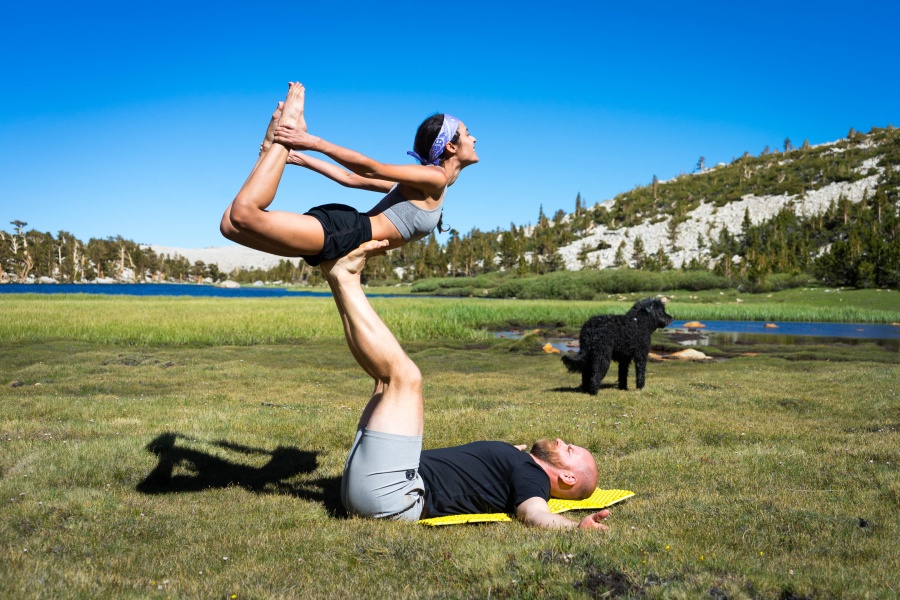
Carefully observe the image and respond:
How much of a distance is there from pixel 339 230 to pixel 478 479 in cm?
270

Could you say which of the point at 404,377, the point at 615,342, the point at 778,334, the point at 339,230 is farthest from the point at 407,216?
the point at 778,334

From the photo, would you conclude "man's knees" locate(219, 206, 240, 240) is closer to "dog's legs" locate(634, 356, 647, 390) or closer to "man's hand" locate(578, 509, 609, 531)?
"man's hand" locate(578, 509, 609, 531)

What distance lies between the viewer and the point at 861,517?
18.7ft

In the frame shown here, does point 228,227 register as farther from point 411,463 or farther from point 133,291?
point 133,291

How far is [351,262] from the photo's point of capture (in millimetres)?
6070

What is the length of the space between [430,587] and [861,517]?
13.4ft

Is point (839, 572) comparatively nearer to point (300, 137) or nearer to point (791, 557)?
point (791, 557)

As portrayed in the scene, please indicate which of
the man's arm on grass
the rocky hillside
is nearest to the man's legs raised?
the man's arm on grass

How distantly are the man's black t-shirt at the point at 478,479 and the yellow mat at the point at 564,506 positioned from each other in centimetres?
17

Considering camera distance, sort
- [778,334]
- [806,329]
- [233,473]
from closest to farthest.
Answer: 1. [233,473]
2. [778,334]
3. [806,329]

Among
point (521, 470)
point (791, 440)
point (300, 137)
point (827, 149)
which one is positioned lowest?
point (791, 440)

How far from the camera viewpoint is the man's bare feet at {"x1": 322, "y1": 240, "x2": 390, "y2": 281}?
6.04 metres

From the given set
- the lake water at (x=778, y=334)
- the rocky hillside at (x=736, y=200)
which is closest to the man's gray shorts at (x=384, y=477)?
the lake water at (x=778, y=334)

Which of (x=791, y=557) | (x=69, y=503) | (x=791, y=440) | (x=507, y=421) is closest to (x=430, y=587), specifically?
(x=791, y=557)
